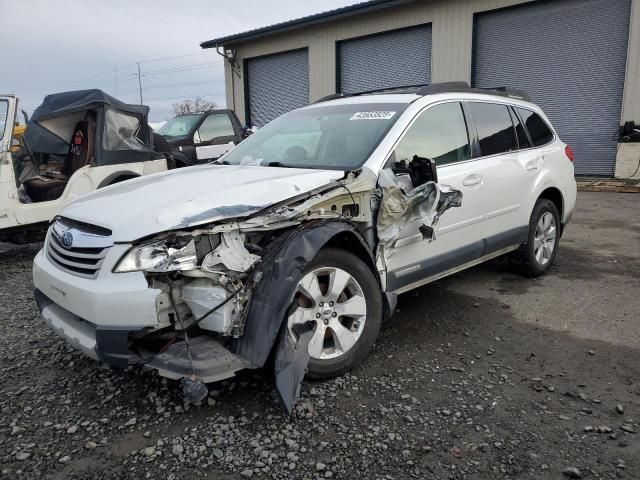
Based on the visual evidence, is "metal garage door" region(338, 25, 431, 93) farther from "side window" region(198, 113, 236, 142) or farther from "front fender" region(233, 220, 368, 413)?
"front fender" region(233, 220, 368, 413)

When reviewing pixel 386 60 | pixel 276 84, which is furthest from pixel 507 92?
pixel 276 84

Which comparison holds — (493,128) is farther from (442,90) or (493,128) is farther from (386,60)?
(386,60)

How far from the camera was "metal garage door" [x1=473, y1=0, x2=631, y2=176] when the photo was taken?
11484mm

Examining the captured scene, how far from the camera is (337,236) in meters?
3.15

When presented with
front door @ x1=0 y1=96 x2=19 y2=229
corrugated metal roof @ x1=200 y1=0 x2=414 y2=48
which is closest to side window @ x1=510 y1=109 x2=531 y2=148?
front door @ x1=0 y1=96 x2=19 y2=229

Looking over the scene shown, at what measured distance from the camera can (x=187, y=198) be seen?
289cm

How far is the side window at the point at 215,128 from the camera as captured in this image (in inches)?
421

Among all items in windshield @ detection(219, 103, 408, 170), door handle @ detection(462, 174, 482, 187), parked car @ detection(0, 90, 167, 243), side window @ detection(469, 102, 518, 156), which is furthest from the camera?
parked car @ detection(0, 90, 167, 243)

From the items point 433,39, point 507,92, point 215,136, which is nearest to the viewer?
point 507,92

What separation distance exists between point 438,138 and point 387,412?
85.9 inches

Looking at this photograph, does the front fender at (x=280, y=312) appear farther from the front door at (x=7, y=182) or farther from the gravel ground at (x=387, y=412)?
the front door at (x=7, y=182)

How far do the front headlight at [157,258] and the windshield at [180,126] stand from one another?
8.43 m

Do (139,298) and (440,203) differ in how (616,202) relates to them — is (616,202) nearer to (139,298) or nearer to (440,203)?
(440,203)

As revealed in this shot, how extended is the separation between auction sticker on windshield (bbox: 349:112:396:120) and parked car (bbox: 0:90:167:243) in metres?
3.81
